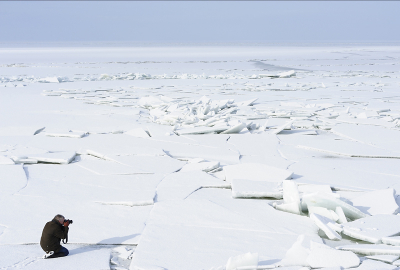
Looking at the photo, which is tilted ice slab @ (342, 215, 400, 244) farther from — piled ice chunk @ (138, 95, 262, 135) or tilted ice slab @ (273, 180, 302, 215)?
piled ice chunk @ (138, 95, 262, 135)

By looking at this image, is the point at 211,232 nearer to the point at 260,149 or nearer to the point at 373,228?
the point at 373,228

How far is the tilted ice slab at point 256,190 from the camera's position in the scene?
2.98 metres

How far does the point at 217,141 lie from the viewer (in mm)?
4703

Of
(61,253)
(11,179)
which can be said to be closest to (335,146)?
(11,179)

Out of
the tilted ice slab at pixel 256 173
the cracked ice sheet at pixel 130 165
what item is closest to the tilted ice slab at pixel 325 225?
the tilted ice slab at pixel 256 173

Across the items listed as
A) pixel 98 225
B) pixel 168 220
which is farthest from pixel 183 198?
pixel 98 225

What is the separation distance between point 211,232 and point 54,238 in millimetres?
807

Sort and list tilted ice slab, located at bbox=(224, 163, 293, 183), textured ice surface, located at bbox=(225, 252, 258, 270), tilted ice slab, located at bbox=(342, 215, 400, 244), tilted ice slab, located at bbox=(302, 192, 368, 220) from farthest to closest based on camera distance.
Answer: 1. tilted ice slab, located at bbox=(224, 163, 293, 183)
2. tilted ice slab, located at bbox=(302, 192, 368, 220)
3. tilted ice slab, located at bbox=(342, 215, 400, 244)
4. textured ice surface, located at bbox=(225, 252, 258, 270)

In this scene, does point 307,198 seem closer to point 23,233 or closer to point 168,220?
point 168,220

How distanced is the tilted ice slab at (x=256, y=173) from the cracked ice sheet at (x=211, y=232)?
0.41 meters

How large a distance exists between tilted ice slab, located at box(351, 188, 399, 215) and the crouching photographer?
1.74m

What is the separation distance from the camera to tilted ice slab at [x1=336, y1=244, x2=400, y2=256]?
211 centimetres

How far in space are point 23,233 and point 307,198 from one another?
64.7 inches

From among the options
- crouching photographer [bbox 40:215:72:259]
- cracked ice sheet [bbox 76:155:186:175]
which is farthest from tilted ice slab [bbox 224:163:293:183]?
crouching photographer [bbox 40:215:72:259]
